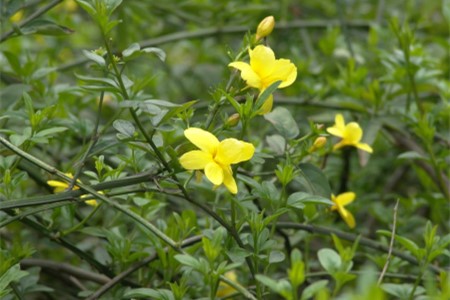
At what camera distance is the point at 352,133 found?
1.03 m

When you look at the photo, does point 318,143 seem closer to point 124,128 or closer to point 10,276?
Answer: point 124,128

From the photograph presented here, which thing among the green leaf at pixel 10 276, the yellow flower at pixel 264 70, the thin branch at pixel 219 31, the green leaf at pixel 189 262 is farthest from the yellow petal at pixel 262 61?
the thin branch at pixel 219 31

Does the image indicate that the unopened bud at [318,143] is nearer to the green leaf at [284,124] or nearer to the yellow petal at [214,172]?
the green leaf at [284,124]

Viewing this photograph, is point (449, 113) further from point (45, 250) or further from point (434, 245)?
point (45, 250)

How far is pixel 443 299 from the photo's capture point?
542mm

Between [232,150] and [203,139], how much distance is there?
0.03m

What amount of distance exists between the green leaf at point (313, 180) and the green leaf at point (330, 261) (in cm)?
21

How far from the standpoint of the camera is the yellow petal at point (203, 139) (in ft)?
2.47

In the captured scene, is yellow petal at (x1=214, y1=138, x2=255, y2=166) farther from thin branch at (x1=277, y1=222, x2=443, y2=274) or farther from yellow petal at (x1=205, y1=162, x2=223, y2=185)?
thin branch at (x1=277, y1=222, x2=443, y2=274)

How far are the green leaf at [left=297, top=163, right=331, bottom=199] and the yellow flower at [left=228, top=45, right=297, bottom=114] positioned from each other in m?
0.16

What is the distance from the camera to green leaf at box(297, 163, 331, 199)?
94 centimetres

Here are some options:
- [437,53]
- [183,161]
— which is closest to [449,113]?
[437,53]

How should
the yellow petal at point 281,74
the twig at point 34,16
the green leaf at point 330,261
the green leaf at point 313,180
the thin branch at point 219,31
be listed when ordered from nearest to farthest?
the green leaf at point 330,261
the yellow petal at point 281,74
the green leaf at point 313,180
the twig at point 34,16
the thin branch at point 219,31

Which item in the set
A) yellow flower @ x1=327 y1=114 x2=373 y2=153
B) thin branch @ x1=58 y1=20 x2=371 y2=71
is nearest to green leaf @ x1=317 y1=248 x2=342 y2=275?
yellow flower @ x1=327 y1=114 x2=373 y2=153
